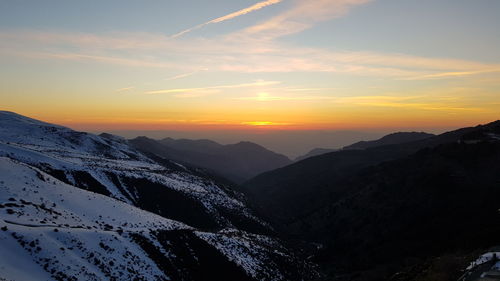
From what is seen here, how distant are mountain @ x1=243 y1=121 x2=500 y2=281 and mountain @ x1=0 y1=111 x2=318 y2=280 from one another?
1549 centimetres

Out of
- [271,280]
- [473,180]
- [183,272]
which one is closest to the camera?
[183,272]

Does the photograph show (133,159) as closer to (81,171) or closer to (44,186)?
(81,171)

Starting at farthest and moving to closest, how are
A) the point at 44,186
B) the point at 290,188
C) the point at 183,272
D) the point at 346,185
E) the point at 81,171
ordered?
the point at 290,188, the point at 346,185, the point at 81,171, the point at 44,186, the point at 183,272

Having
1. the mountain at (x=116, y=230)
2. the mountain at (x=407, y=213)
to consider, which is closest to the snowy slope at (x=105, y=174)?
the mountain at (x=116, y=230)

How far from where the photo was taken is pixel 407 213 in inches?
3194

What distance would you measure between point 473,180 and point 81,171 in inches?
3423

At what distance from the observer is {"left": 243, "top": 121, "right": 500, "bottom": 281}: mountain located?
61.9 m

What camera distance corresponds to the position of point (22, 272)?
2608 centimetres

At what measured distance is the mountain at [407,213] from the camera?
61.9 meters

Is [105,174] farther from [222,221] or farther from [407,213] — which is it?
[407,213]

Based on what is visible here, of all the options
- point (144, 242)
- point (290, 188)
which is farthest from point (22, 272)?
point (290, 188)

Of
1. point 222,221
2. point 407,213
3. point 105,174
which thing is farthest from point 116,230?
point 407,213

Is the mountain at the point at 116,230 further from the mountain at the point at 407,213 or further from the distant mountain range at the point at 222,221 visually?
the mountain at the point at 407,213

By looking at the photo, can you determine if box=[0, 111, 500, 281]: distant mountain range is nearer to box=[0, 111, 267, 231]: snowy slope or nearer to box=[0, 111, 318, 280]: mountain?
box=[0, 111, 318, 280]: mountain
